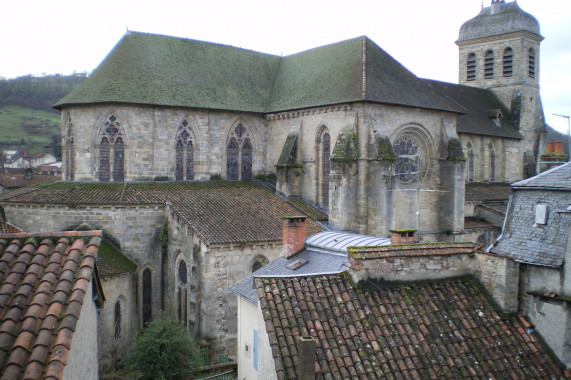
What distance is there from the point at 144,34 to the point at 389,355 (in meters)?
25.9

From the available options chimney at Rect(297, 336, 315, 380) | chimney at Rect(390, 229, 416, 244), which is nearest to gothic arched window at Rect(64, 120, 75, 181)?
chimney at Rect(390, 229, 416, 244)

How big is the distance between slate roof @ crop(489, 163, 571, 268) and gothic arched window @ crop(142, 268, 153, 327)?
1703cm

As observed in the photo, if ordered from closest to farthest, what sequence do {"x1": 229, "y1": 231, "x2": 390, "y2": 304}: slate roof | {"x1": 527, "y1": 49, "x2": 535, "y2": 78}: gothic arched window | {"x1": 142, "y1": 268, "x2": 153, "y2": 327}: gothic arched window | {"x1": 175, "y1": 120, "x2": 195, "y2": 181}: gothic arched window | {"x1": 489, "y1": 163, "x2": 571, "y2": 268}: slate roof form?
{"x1": 489, "y1": 163, "x2": 571, "y2": 268}: slate roof → {"x1": 229, "y1": 231, "x2": 390, "y2": 304}: slate roof → {"x1": 142, "y1": 268, "x2": 153, "y2": 327}: gothic arched window → {"x1": 175, "y1": 120, "x2": 195, "y2": 181}: gothic arched window → {"x1": 527, "y1": 49, "x2": 535, "y2": 78}: gothic arched window

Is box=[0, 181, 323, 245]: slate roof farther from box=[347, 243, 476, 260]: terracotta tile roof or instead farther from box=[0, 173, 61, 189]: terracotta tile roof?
box=[0, 173, 61, 189]: terracotta tile roof

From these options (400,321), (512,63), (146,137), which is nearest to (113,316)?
(146,137)

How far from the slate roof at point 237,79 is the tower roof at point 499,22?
21.1 m

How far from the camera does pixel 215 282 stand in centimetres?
2164

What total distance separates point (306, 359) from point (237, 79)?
83.0 ft

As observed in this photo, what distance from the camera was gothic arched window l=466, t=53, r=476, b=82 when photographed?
48.6 m

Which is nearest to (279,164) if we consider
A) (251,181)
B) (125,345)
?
(251,181)

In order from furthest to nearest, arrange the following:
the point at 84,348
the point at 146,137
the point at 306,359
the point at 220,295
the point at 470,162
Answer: the point at 470,162, the point at 146,137, the point at 220,295, the point at 306,359, the point at 84,348

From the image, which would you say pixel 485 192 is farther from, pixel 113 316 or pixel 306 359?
pixel 306 359

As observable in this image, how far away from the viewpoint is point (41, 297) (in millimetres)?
6551

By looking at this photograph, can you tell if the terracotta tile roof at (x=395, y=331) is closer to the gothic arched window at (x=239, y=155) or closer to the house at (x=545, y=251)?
the house at (x=545, y=251)
